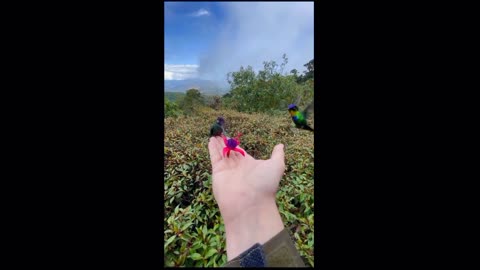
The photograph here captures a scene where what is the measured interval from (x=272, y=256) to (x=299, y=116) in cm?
76

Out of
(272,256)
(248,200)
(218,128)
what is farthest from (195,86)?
(272,256)

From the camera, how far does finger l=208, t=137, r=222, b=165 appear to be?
147cm

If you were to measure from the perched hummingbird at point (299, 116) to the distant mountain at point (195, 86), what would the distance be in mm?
410

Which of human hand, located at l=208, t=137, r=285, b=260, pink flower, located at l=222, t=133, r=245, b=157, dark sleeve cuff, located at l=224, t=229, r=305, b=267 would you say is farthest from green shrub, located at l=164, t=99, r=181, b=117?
dark sleeve cuff, located at l=224, t=229, r=305, b=267

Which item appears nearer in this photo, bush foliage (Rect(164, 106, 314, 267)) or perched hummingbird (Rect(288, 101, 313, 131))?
bush foliage (Rect(164, 106, 314, 267))

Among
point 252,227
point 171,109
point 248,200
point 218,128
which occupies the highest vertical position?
point 171,109

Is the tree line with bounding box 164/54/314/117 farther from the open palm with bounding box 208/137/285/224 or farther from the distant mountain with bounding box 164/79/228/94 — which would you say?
the open palm with bounding box 208/137/285/224

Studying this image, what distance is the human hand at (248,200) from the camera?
1.22 m

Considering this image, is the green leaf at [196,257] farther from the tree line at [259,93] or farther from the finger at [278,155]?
the tree line at [259,93]

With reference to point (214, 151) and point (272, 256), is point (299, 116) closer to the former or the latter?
point (214, 151)

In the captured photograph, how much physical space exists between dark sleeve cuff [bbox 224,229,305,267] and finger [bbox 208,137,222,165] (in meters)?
0.51

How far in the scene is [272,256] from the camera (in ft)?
3.72

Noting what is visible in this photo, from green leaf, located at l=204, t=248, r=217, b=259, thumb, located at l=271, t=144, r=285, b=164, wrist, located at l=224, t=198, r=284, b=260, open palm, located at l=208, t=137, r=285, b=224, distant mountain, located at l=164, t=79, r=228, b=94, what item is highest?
distant mountain, located at l=164, t=79, r=228, b=94
